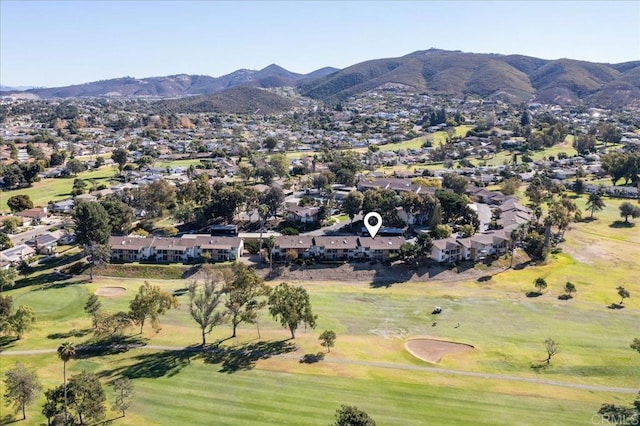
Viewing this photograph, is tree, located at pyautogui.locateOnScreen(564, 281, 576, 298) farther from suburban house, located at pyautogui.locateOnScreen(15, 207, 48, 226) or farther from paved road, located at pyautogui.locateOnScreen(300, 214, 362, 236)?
suburban house, located at pyautogui.locateOnScreen(15, 207, 48, 226)

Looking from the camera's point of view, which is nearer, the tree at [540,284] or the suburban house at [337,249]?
the tree at [540,284]

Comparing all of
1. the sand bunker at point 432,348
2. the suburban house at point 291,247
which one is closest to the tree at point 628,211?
the sand bunker at point 432,348

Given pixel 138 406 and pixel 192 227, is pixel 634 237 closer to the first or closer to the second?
pixel 192 227

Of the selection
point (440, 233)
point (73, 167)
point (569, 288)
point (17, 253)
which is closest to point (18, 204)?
point (17, 253)

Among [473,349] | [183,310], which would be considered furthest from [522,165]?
[183,310]

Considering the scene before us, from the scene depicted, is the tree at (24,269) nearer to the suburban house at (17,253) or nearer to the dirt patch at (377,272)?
the suburban house at (17,253)

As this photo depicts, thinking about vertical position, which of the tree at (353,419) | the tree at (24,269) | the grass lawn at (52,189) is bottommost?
the tree at (24,269)
